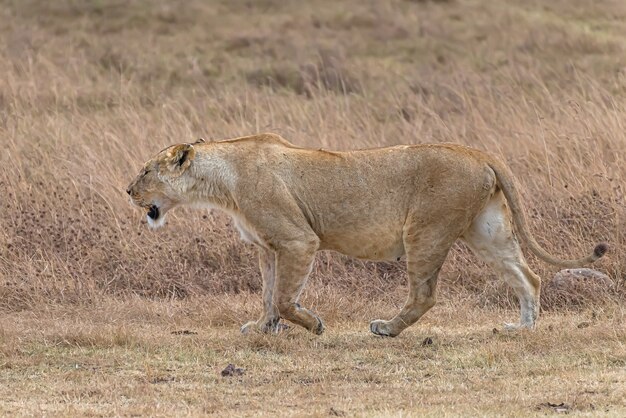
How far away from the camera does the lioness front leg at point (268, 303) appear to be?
304 inches

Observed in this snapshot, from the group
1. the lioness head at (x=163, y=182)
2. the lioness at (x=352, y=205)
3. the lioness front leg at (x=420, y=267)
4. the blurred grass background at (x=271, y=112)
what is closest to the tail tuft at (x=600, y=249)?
the lioness at (x=352, y=205)

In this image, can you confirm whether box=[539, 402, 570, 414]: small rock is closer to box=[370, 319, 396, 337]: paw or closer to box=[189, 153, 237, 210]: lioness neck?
box=[370, 319, 396, 337]: paw

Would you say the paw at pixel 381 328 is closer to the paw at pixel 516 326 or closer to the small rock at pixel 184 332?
the paw at pixel 516 326

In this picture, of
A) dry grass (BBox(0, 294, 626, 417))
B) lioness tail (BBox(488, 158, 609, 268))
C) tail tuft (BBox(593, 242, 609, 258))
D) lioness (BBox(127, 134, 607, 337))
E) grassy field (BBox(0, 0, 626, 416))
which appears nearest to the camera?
dry grass (BBox(0, 294, 626, 417))

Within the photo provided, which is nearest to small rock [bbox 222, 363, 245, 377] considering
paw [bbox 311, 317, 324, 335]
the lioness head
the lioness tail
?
paw [bbox 311, 317, 324, 335]

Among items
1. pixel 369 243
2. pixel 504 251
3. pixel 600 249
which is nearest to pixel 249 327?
pixel 369 243

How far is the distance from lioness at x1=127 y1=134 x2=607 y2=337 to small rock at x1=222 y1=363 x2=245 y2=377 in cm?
71

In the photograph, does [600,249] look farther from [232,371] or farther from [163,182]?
[163,182]

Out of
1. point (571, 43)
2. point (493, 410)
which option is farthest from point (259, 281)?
point (571, 43)

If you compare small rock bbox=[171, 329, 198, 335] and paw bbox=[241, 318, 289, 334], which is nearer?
paw bbox=[241, 318, 289, 334]

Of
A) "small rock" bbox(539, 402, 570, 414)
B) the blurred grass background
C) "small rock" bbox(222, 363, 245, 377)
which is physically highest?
"small rock" bbox(539, 402, 570, 414)

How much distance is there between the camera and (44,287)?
8828 millimetres

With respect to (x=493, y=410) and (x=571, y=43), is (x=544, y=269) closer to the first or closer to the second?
(x=493, y=410)

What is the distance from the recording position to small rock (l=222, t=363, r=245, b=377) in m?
6.70
